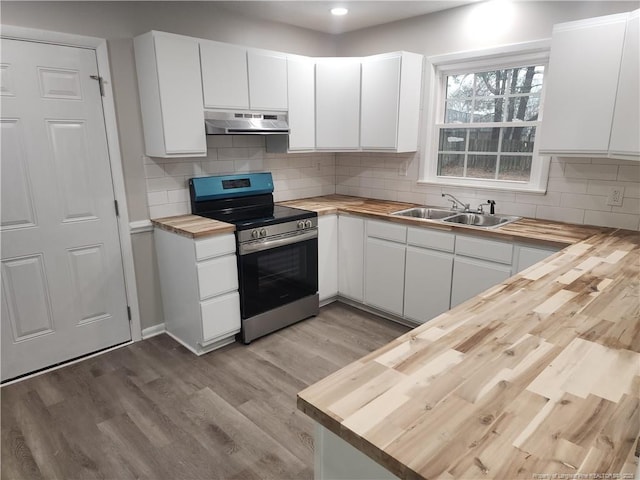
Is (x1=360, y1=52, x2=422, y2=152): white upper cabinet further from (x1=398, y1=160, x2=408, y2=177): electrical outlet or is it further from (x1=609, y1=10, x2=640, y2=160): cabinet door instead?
(x1=609, y1=10, x2=640, y2=160): cabinet door

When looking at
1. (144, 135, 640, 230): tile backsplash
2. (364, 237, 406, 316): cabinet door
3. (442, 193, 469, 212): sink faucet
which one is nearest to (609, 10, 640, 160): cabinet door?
(144, 135, 640, 230): tile backsplash

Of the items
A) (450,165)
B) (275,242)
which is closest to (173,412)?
(275,242)

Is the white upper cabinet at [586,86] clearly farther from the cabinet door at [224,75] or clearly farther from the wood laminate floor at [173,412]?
the cabinet door at [224,75]

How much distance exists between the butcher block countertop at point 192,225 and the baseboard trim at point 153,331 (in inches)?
32.3

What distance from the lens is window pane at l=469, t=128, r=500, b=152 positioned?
3.29 metres

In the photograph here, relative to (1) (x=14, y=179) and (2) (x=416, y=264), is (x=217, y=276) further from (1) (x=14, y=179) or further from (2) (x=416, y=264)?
(2) (x=416, y=264)

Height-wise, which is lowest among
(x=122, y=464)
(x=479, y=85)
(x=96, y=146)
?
(x=122, y=464)

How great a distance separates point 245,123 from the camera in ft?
10.2

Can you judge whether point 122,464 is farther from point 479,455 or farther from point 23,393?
point 479,455

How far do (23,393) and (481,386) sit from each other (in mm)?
2734

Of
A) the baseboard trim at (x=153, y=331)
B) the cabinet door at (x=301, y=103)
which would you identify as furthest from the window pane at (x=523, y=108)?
the baseboard trim at (x=153, y=331)

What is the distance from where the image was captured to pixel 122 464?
6.44ft

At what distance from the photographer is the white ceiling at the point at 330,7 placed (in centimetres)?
308

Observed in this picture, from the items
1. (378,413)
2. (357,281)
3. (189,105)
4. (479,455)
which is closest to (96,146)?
(189,105)
